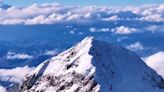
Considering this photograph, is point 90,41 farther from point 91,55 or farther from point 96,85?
point 96,85

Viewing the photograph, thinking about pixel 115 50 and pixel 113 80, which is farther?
pixel 115 50

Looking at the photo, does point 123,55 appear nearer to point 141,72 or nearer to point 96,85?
point 141,72

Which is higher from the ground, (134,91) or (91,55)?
(91,55)

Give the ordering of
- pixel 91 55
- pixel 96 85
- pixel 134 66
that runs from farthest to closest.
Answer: pixel 134 66 < pixel 91 55 < pixel 96 85

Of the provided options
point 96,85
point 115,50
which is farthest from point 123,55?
point 96,85

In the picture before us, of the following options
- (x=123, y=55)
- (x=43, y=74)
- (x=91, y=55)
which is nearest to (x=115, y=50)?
(x=123, y=55)

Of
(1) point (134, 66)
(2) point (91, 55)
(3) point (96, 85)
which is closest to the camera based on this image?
(3) point (96, 85)
